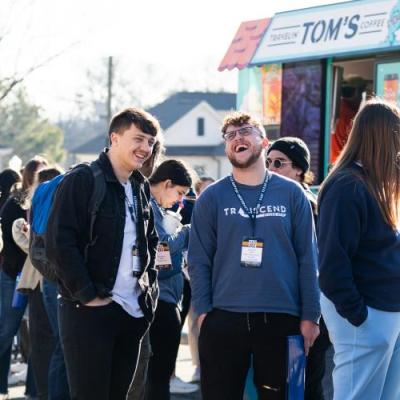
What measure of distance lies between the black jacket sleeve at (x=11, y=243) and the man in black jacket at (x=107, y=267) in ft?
8.41

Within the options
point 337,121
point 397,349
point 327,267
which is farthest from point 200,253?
point 337,121

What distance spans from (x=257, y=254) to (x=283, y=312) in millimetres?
325

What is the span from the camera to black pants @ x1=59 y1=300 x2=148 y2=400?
4.34 metres

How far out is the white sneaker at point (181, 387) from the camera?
293 inches

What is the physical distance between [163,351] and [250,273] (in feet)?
5.10

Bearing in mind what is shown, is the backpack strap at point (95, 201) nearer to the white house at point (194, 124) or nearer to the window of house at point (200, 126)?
the white house at point (194, 124)

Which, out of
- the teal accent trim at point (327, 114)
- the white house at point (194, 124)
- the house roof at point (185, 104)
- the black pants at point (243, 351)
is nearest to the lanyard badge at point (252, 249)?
the black pants at point (243, 351)

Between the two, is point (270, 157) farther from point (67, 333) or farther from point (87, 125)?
point (87, 125)

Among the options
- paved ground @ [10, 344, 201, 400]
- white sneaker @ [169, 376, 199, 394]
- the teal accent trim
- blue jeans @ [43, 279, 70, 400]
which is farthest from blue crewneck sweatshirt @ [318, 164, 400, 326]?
the teal accent trim

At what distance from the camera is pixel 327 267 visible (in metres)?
3.88

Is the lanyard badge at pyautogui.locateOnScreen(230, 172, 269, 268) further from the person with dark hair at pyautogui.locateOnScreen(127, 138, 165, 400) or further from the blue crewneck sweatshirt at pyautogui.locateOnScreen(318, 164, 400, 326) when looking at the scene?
the person with dark hair at pyautogui.locateOnScreen(127, 138, 165, 400)

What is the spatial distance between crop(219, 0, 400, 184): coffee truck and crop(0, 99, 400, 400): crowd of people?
482cm

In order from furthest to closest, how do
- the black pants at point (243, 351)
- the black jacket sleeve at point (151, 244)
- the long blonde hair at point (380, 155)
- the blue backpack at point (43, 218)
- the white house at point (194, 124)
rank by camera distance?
the white house at point (194, 124), the black jacket sleeve at point (151, 244), the blue backpack at point (43, 218), the black pants at point (243, 351), the long blonde hair at point (380, 155)

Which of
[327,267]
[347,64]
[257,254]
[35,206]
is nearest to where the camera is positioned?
[327,267]
